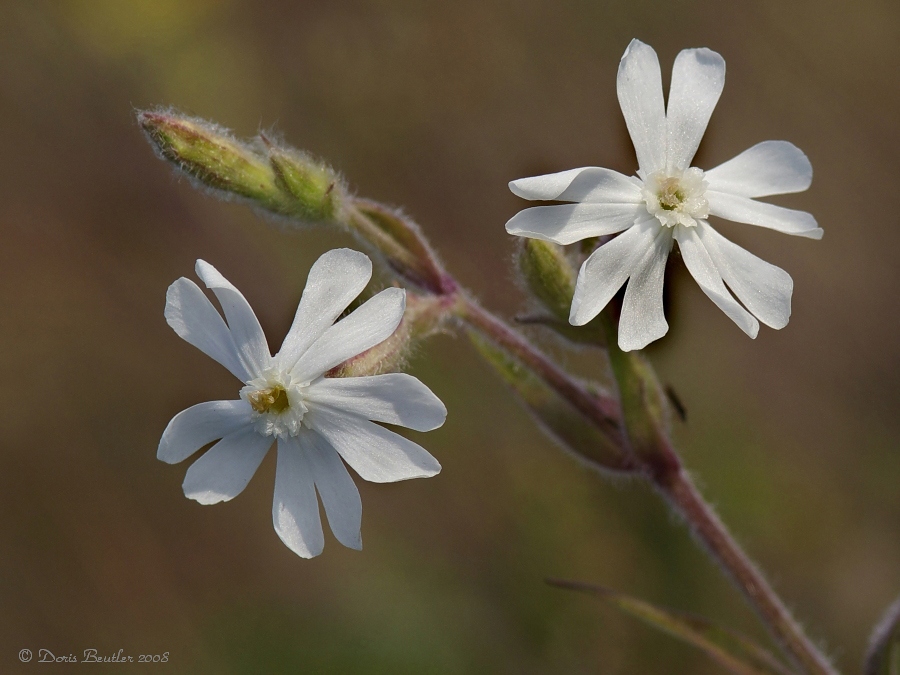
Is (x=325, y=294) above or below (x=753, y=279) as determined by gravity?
above

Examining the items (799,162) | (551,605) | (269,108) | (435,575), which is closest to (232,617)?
(435,575)

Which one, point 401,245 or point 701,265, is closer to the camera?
point 701,265

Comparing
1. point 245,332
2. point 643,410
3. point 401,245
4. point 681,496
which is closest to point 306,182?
point 401,245

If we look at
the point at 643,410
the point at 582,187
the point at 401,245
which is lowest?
the point at 643,410

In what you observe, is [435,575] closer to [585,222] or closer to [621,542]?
[621,542]

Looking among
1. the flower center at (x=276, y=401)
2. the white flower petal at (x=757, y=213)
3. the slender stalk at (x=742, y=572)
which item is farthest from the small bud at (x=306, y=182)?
the slender stalk at (x=742, y=572)

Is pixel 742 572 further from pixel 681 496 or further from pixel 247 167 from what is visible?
pixel 247 167

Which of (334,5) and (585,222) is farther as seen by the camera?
(334,5)
